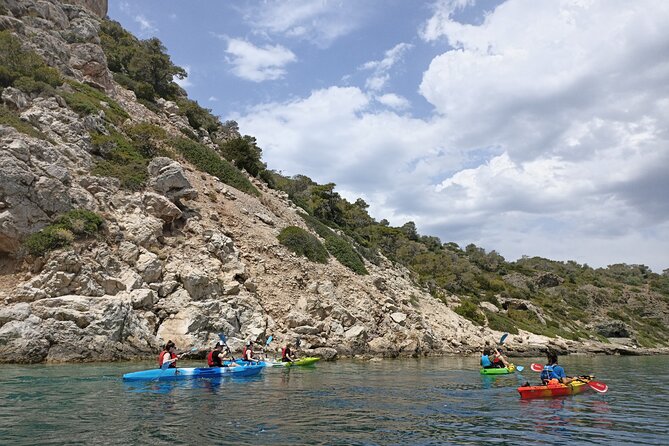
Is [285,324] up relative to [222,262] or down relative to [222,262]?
down

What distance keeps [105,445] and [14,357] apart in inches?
536

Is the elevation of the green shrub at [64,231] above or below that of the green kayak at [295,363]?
above

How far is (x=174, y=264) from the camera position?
26.9m

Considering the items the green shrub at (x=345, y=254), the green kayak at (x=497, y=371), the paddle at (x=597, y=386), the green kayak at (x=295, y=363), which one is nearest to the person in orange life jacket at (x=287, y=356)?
the green kayak at (x=295, y=363)

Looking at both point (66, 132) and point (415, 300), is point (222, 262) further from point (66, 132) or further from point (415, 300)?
point (415, 300)

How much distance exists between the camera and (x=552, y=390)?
15336 mm

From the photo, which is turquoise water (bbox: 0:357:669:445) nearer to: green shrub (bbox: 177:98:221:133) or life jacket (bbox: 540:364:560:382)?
life jacket (bbox: 540:364:560:382)

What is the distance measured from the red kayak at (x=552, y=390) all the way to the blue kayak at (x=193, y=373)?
410 inches

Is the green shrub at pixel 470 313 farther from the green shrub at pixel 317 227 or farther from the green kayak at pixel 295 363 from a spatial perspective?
the green kayak at pixel 295 363

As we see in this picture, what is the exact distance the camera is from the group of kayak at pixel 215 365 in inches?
649

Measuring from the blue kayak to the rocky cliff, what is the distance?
15.7ft

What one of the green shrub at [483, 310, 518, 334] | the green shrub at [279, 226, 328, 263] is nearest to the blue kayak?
the green shrub at [279, 226, 328, 263]

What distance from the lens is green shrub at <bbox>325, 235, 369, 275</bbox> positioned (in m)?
36.9

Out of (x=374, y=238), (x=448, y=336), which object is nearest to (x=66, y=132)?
(x=448, y=336)
